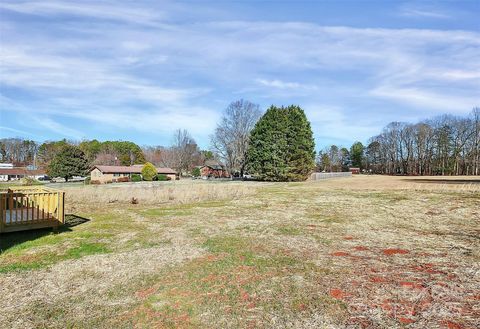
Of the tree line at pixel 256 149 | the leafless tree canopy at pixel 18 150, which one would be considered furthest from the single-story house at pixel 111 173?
the leafless tree canopy at pixel 18 150

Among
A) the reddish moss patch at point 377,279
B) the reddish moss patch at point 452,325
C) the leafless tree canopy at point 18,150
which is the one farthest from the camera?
the leafless tree canopy at point 18,150

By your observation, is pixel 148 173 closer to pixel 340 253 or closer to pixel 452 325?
pixel 340 253

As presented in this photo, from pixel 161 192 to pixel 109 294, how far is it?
16.6 meters

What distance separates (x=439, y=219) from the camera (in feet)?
37.8

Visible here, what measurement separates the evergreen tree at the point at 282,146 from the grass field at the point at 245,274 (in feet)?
99.1

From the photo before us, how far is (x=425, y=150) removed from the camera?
A: 243ft

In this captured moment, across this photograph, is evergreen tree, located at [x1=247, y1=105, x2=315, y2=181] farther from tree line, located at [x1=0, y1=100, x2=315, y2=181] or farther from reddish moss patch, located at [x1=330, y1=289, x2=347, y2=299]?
reddish moss patch, located at [x1=330, y1=289, x2=347, y2=299]

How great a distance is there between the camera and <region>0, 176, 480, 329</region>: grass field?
4.16 meters

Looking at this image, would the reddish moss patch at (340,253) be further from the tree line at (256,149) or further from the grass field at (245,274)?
the tree line at (256,149)

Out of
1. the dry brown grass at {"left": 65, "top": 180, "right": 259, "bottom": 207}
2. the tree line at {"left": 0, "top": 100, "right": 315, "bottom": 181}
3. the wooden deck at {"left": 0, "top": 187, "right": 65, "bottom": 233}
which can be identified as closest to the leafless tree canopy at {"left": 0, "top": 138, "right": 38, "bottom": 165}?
the tree line at {"left": 0, "top": 100, "right": 315, "bottom": 181}

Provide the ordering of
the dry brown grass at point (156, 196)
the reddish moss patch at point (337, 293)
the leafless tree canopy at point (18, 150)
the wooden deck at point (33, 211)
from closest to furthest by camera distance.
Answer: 1. the reddish moss patch at point (337, 293)
2. the wooden deck at point (33, 211)
3. the dry brown grass at point (156, 196)
4. the leafless tree canopy at point (18, 150)

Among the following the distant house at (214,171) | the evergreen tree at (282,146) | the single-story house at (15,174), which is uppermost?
the evergreen tree at (282,146)

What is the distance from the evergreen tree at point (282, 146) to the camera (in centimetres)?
4153

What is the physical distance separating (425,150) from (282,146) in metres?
50.3
